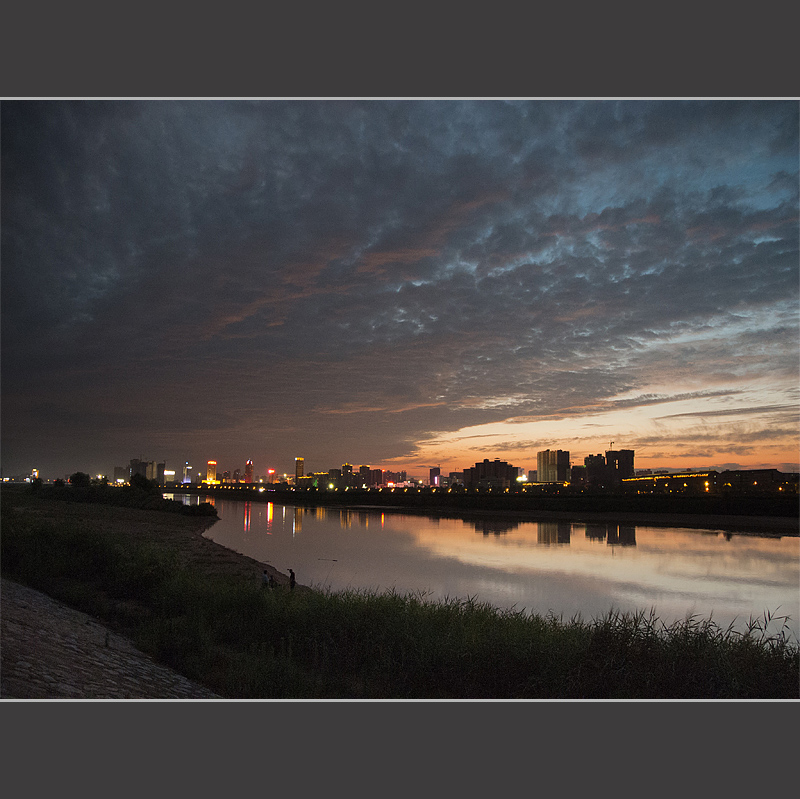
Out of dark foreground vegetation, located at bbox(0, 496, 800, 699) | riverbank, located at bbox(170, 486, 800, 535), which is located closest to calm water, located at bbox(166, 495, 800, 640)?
dark foreground vegetation, located at bbox(0, 496, 800, 699)

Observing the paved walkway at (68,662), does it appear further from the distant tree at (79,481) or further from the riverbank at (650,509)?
the distant tree at (79,481)

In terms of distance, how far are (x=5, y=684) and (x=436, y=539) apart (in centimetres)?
2807

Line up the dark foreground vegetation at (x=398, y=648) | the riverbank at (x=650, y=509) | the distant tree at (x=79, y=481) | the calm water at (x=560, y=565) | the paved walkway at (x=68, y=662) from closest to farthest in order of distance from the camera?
the paved walkway at (x=68, y=662) → the dark foreground vegetation at (x=398, y=648) → the calm water at (x=560, y=565) → the riverbank at (x=650, y=509) → the distant tree at (x=79, y=481)

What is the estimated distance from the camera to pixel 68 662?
558 cm

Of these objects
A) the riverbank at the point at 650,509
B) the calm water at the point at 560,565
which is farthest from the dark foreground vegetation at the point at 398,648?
the riverbank at the point at 650,509

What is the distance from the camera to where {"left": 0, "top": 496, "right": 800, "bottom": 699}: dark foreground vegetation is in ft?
20.5

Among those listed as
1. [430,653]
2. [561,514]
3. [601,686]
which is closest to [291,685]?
[430,653]

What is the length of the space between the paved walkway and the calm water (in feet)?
30.6

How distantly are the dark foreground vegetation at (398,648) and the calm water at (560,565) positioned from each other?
19.7 ft

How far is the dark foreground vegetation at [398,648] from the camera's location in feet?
20.5

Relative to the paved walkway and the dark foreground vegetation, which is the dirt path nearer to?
the paved walkway

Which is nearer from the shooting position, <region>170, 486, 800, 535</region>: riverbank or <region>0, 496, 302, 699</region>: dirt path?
<region>0, 496, 302, 699</region>: dirt path

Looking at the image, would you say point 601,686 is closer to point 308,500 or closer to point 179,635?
point 179,635

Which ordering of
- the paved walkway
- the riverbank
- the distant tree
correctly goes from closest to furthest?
1. the paved walkway
2. the riverbank
3. the distant tree
